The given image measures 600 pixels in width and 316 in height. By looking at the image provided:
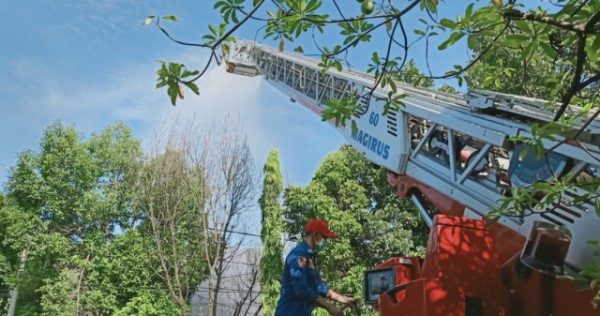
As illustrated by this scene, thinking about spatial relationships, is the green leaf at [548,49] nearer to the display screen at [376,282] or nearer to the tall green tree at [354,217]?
the display screen at [376,282]

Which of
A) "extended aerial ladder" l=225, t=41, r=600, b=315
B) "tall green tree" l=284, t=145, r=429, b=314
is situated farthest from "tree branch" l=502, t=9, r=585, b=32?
"tall green tree" l=284, t=145, r=429, b=314

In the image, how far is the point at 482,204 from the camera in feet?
13.2

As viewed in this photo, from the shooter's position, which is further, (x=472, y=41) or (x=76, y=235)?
(x=76, y=235)

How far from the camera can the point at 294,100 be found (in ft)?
33.6

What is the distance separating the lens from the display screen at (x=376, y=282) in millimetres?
4051

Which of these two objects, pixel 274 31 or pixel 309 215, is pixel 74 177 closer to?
pixel 309 215

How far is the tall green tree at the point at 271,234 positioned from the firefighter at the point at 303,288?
11578mm

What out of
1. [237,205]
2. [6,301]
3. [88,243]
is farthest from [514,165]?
[6,301]

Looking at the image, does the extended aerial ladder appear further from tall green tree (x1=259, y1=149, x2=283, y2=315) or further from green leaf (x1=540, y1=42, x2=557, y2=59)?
tall green tree (x1=259, y1=149, x2=283, y2=315)

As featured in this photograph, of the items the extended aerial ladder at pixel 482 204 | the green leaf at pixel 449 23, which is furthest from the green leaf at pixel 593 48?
the green leaf at pixel 449 23

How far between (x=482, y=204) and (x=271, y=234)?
41.0 ft

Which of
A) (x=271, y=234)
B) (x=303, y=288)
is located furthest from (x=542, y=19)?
(x=271, y=234)

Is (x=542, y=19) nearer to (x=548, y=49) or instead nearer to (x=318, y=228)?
(x=548, y=49)

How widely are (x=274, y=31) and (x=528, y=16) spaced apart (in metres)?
1.18
